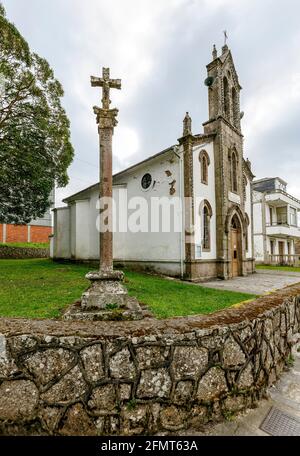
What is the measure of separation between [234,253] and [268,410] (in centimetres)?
1244

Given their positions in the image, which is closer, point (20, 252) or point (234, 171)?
point (234, 171)

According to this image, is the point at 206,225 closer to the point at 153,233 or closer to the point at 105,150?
the point at 153,233

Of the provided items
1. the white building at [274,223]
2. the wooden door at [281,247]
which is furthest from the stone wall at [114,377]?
the wooden door at [281,247]

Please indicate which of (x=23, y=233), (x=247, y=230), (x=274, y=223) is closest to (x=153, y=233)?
(x=247, y=230)

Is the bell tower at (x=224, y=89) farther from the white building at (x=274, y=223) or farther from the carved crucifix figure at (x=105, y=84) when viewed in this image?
the white building at (x=274, y=223)

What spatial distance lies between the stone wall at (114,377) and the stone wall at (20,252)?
24126 mm

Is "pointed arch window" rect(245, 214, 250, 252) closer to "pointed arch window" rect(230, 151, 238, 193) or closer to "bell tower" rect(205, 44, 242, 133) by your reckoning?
"pointed arch window" rect(230, 151, 238, 193)

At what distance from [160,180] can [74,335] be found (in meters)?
11.5

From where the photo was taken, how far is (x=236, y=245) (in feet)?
48.2

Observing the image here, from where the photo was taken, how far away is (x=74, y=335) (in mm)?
2199

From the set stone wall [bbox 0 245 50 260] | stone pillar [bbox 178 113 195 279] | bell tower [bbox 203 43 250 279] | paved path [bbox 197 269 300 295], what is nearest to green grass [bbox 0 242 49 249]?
stone wall [bbox 0 245 50 260]

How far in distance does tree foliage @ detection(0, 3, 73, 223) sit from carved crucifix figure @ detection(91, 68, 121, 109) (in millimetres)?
7998
